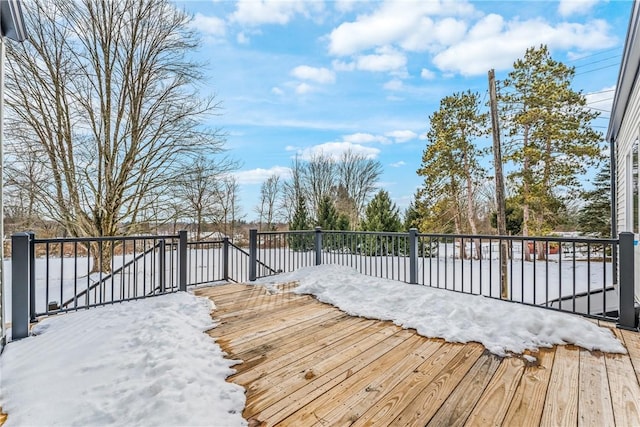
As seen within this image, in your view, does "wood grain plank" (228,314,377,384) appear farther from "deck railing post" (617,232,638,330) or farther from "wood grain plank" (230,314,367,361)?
"deck railing post" (617,232,638,330)

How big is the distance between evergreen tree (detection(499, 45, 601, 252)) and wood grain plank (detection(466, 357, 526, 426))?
11643 mm

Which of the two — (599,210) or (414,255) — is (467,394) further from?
(599,210)

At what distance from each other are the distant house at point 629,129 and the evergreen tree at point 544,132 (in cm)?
651

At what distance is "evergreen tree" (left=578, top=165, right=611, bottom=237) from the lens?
42.5ft

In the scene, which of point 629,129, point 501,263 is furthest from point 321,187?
point 629,129

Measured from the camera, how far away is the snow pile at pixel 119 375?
5.09 feet

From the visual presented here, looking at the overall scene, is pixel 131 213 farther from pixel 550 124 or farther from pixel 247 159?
pixel 550 124

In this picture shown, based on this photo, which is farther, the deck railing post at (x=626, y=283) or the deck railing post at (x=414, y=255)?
the deck railing post at (x=414, y=255)

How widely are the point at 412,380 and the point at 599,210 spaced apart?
661 inches

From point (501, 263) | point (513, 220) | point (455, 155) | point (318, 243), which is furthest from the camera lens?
point (513, 220)

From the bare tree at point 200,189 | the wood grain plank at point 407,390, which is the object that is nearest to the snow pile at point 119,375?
the wood grain plank at point 407,390

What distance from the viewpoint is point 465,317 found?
296 centimetres

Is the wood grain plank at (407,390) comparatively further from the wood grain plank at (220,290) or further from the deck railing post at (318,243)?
the deck railing post at (318,243)

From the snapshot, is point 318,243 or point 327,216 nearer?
point 318,243
